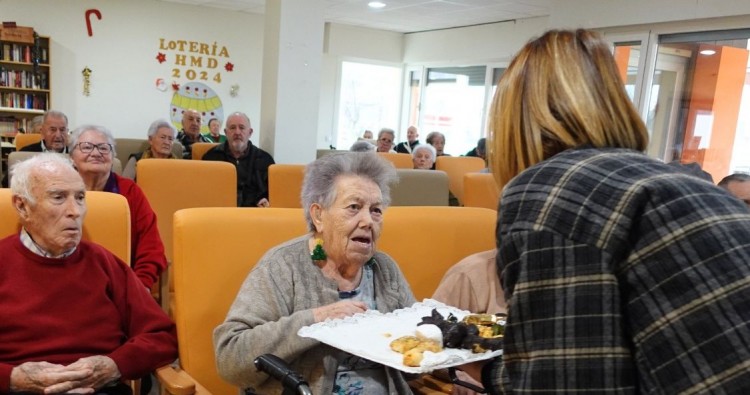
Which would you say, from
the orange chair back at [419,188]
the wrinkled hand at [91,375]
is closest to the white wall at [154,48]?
the orange chair back at [419,188]

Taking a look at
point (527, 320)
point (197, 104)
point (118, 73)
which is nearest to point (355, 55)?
point (197, 104)

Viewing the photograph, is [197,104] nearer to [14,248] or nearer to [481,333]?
[14,248]

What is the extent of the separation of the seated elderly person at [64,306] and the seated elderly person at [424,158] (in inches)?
150

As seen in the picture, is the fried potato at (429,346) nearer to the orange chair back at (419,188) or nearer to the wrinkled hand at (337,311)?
the wrinkled hand at (337,311)

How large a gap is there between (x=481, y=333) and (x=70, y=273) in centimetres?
116

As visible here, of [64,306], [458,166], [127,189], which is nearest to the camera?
[64,306]

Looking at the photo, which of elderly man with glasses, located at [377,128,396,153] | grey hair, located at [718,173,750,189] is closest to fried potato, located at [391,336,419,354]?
grey hair, located at [718,173,750,189]

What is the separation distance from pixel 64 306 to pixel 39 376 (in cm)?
20

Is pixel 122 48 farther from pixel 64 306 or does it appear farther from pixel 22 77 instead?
pixel 64 306

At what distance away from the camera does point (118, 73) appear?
7758 mm

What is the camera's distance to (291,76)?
179 inches

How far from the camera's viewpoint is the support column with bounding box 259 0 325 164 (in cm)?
449

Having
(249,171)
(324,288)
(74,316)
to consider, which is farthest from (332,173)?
(249,171)

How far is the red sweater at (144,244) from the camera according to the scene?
7.39 feet
